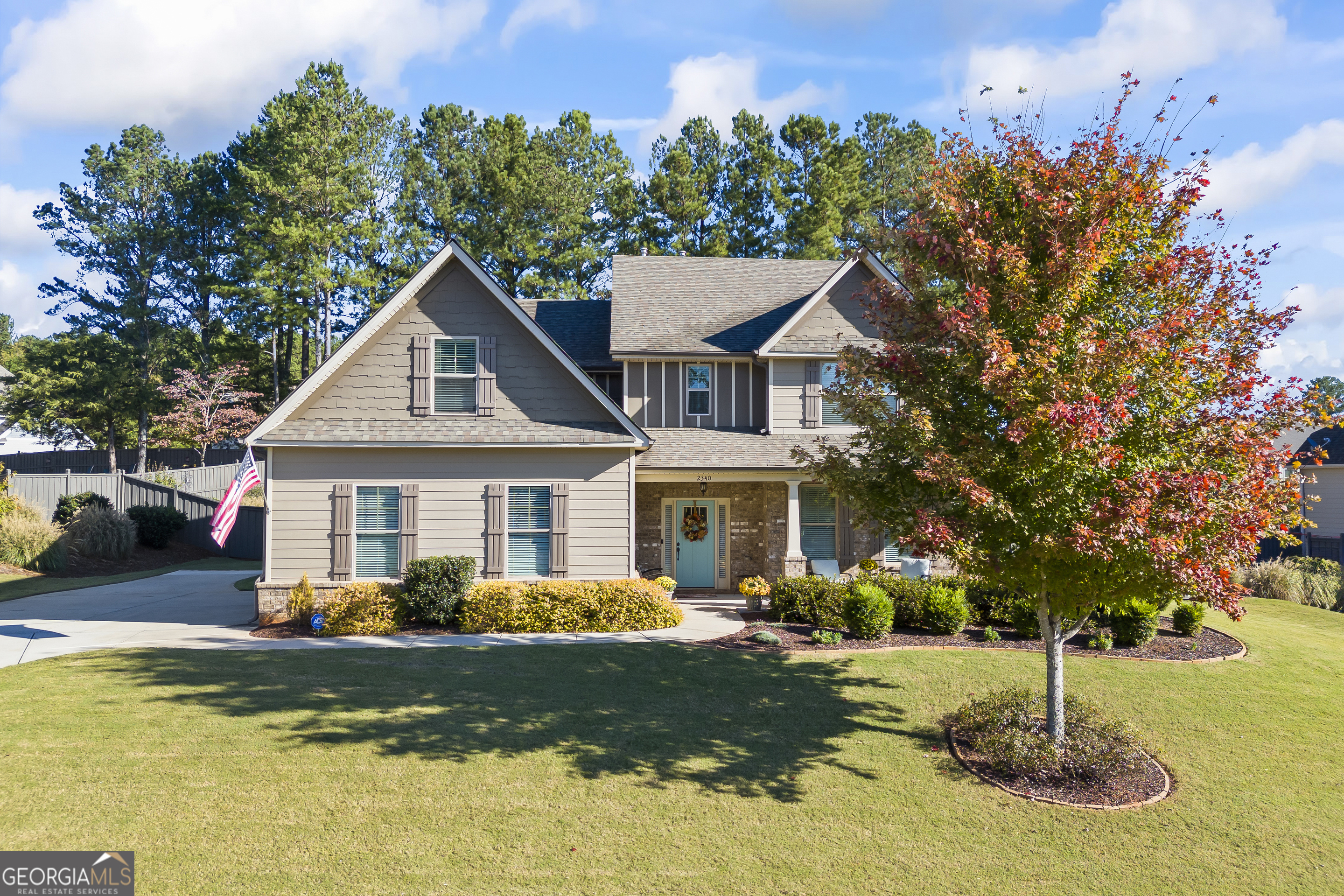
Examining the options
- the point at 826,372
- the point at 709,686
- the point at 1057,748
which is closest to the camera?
the point at 1057,748

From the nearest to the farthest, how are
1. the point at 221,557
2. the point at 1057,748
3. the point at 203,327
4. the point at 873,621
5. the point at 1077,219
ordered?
the point at 1077,219, the point at 1057,748, the point at 873,621, the point at 221,557, the point at 203,327

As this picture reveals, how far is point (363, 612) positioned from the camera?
13477mm

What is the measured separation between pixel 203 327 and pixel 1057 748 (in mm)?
44203

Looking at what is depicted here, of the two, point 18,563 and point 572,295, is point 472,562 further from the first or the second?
point 572,295

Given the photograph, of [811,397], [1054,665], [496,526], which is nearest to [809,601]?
[1054,665]

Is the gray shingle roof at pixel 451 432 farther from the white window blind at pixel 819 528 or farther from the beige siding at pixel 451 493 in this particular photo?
the white window blind at pixel 819 528

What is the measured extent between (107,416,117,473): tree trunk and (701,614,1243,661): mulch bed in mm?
37873

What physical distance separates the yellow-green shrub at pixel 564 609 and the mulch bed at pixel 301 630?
405mm

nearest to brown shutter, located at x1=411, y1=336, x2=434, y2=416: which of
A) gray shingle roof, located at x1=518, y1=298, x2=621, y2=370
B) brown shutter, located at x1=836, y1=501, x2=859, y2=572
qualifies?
gray shingle roof, located at x1=518, y1=298, x2=621, y2=370

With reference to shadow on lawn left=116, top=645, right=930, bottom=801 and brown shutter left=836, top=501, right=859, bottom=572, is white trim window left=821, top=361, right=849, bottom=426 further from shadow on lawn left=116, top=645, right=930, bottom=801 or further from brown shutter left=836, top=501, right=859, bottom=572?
shadow on lawn left=116, top=645, right=930, bottom=801

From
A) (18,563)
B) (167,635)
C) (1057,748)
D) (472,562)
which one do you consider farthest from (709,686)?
(18,563)

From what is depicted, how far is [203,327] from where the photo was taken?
39.5m

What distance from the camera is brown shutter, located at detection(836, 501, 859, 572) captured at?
1762cm

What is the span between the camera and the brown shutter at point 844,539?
1762cm
